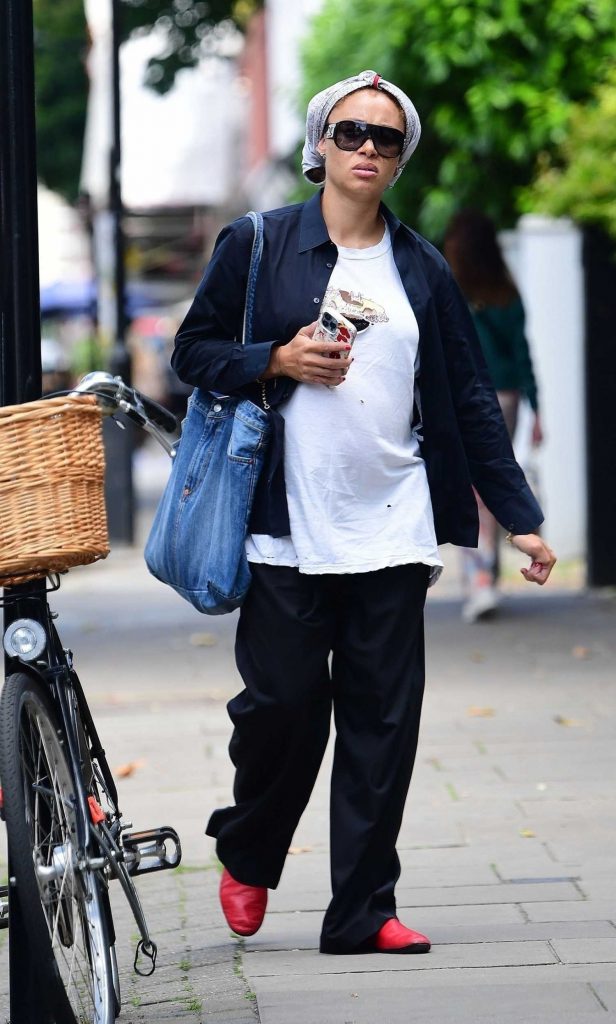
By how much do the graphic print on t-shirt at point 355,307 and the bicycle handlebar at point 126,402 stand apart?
0.41 m

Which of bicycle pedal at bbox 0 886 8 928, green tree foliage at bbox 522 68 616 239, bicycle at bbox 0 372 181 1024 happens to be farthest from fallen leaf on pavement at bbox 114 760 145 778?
green tree foliage at bbox 522 68 616 239

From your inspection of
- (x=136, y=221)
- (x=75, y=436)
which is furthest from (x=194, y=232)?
(x=75, y=436)

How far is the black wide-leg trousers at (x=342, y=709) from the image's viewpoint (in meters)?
3.80

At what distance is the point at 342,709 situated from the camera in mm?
3904

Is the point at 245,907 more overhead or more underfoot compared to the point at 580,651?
more overhead

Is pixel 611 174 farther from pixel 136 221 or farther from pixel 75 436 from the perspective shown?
pixel 136 221

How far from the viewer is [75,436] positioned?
3180mm

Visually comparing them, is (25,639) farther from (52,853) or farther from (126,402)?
(126,402)

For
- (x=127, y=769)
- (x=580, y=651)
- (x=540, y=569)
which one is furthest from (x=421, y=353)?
(x=580, y=651)

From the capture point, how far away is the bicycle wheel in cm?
302

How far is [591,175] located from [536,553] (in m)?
6.59

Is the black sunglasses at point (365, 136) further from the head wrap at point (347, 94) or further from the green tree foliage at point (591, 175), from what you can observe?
the green tree foliage at point (591, 175)

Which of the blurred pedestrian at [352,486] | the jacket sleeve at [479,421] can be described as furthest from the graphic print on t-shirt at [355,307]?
the jacket sleeve at [479,421]

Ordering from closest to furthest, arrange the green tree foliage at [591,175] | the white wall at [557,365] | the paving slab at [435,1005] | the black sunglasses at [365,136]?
the paving slab at [435,1005], the black sunglasses at [365,136], the green tree foliage at [591,175], the white wall at [557,365]
